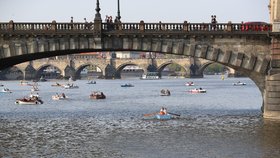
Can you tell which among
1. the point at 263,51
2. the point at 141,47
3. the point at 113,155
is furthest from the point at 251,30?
the point at 113,155

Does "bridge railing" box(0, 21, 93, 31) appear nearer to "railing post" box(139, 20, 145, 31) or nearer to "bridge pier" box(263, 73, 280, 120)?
"railing post" box(139, 20, 145, 31)

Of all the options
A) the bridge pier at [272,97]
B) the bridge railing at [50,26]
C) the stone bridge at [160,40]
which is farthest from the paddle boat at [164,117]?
the bridge railing at [50,26]

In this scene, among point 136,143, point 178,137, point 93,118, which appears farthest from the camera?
point 93,118

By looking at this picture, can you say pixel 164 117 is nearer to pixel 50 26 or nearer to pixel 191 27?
pixel 191 27

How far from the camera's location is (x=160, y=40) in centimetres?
Answer: 6122

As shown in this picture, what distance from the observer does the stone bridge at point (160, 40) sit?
60.4m

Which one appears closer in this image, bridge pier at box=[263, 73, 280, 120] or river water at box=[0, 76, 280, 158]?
river water at box=[0, 76, 280, 158]

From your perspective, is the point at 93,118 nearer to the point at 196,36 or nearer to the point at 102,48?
the point at 102,48

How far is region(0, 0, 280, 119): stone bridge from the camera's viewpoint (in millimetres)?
60406

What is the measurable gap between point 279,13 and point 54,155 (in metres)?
27.4

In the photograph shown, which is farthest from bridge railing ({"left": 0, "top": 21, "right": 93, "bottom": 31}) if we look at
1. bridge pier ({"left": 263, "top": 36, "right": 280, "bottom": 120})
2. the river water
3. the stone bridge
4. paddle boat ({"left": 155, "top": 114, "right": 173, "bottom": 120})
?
bridge pier ({"left": 263, "top": 36, "right": 280, "bottom": 120})

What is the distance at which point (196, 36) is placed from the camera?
60812mm

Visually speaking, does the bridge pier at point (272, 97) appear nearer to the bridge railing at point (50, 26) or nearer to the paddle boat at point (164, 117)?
the paddle boat at point (164, 117)

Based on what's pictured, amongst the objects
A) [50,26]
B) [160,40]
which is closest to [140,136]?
[160,40]
